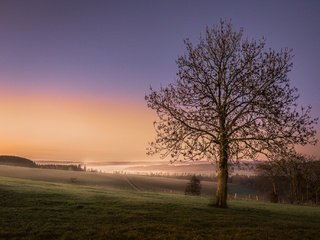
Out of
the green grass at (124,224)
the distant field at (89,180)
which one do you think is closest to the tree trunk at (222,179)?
the green grass at (124,224)

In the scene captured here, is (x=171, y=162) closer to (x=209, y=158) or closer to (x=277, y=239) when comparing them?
(x=209, y=158)

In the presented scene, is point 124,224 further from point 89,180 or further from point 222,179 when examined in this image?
point 89,180

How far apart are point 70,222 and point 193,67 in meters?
19.4

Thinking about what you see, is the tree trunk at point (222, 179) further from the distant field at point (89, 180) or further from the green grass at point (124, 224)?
the distant field at point (89, 180)

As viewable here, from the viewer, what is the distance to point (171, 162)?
118ft

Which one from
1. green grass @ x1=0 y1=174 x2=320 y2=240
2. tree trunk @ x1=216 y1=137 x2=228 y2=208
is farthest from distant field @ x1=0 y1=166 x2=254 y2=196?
green grass @ x1=0 y1=174 x2=320 y2=240

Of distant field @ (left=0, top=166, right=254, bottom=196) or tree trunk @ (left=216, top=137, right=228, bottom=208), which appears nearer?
tree trunk @ (left=216, top=137, right=228, bottom=208)

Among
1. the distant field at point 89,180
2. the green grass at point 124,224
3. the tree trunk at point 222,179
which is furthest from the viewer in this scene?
the distant field at point 89,180

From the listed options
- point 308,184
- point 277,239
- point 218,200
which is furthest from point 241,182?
point 277,239

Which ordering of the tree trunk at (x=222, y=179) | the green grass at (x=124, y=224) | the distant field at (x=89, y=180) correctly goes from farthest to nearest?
the distant field at (x=89, y=180), the tree trunk at (x=222, y=179), the green grass at (x=124, y=224)

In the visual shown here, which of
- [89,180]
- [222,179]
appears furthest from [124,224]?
[89,180]

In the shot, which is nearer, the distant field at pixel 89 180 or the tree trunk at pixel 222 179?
the tree trunk at pixel 222 179

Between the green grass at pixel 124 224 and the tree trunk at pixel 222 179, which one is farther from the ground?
the tree trunk at pixel 222 179

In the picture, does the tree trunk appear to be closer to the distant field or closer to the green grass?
the green grass
